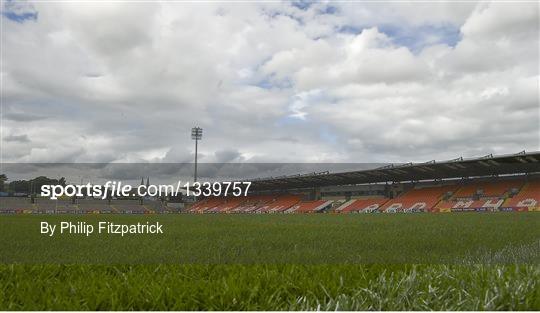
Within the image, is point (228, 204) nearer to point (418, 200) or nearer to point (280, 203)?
point (280, 203)

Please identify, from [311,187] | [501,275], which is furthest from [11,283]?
[311,187]

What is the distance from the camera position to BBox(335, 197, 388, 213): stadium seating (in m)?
58.6

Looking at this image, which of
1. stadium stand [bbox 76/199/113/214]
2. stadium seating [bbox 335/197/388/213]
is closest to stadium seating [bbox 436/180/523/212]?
stadium seating [bbox 335/197/388/213]

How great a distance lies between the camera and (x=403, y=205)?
55594mm

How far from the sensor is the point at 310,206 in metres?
65.6

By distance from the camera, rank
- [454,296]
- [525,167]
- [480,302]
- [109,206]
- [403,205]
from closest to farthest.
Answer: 1. [480,302]
2. [454,296]
3. [525,167]
4. [403,205]
5. [109,206]

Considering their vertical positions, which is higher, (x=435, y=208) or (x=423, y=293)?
(x=423, y=293)

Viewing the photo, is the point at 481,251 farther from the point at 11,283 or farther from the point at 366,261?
the point at 11,283

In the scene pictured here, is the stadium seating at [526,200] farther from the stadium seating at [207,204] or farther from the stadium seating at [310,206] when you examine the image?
the stadium seating at [207,204]

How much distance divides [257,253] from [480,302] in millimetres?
4067

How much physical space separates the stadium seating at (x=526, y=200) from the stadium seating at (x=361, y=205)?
53.0ft

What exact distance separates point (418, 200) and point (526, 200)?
12856mm

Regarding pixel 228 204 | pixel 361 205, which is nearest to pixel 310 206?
pixel 361 205

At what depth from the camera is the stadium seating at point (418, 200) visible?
174 feet
